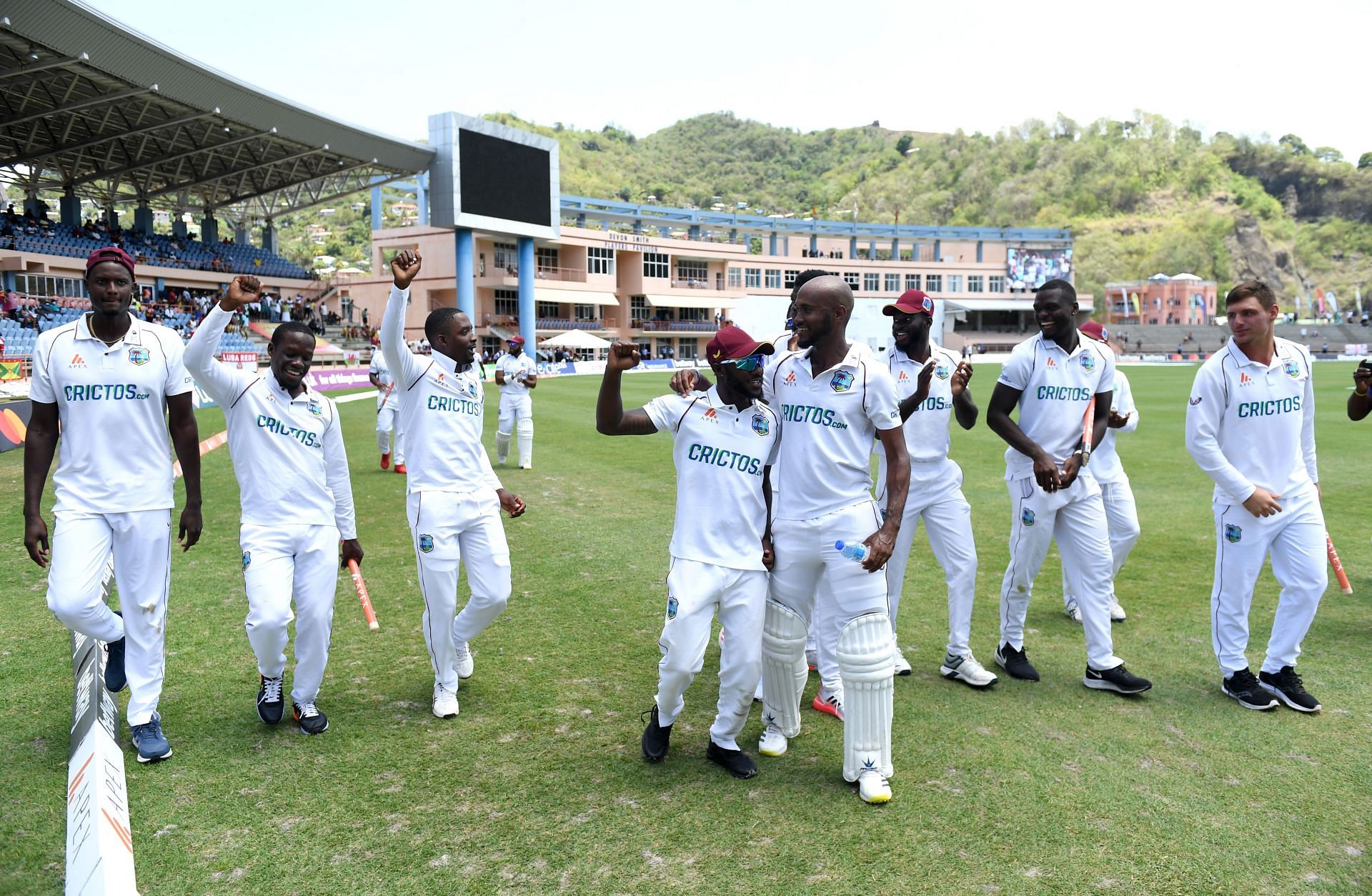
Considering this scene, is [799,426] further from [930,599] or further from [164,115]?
[164,115]

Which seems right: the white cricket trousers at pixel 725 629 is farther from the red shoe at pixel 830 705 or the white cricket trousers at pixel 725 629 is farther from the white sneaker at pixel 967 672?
the white sneaker at pixel 967 672

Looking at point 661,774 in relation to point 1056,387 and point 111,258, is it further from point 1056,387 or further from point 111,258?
point 111,258

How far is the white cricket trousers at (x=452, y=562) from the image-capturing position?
5281 millimetres

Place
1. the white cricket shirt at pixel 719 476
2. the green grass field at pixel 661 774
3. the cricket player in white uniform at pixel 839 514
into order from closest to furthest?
the green grass field at pixel 661 774 → the cricket player in white uniform at pixel 839 514 → the white cricket shirt at pixel 719 476

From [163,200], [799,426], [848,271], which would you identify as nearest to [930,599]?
[799,426]

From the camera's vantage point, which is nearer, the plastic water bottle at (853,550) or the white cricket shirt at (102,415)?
the plastic water bottle at (853,550)

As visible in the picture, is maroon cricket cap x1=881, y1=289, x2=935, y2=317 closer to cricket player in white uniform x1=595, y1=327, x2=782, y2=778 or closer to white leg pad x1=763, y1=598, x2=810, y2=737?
cricket player in white uniform x1=595, y1=327, x2=782, y2=778

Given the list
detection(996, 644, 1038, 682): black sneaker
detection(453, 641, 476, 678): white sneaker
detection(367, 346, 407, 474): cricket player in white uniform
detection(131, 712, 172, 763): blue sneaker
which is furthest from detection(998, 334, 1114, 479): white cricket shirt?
detection(367, 346, 407, 474): cricket player in white uniform

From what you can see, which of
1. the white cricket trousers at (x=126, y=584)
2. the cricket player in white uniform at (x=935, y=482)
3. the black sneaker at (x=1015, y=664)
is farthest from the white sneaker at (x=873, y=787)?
the white cricket trousers at (x=126, y=584)

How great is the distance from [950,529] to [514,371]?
9745 mm

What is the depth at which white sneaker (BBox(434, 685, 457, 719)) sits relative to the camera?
520 cm

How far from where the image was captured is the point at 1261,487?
5.35 meters

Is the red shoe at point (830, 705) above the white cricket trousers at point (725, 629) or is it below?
below

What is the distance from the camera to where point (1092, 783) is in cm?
431
